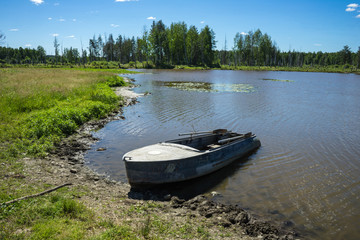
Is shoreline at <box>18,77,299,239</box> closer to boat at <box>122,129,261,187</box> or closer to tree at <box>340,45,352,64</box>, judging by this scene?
boat at <box>122,129,261,187</box>

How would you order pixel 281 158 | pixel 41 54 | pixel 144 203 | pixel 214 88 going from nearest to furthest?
pixel 144 203 → pixel 281 158 → pixel 214 88 → pixel 41 54

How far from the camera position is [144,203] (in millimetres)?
7785

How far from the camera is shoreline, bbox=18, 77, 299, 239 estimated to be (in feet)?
22.2

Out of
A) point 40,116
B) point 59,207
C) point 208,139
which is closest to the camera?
point 59,207

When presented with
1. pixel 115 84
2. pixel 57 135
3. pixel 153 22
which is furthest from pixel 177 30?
pixel 57 135

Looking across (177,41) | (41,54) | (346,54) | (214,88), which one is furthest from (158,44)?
(346,54)

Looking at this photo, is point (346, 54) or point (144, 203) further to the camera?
point (346, 54)

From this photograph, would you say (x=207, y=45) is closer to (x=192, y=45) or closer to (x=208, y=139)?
(x=192, y=45)

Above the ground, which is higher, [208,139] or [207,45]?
[207,45]

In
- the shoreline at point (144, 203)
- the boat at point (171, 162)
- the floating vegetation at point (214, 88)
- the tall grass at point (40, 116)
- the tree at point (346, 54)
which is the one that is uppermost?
the tree at point (346, 54)

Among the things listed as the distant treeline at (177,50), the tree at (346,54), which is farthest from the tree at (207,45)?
the tree at (346,54)

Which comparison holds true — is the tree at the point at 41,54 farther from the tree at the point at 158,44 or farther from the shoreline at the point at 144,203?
the shoreline at the point at 144,203

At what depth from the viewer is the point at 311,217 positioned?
7863 mm

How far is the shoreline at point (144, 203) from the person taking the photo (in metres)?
6.77
